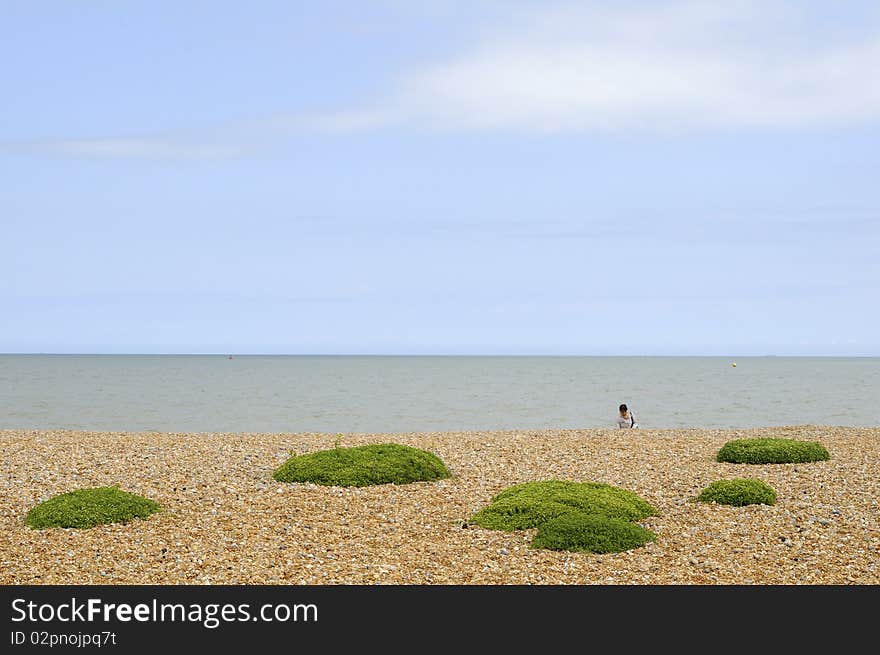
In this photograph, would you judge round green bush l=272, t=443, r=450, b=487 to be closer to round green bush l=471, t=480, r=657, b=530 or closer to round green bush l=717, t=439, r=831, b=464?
→ round green bush l=471, t=480, r=657, b=530

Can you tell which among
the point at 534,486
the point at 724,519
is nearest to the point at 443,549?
the point at 534,486

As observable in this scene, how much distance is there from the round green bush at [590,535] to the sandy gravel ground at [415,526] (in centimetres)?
21

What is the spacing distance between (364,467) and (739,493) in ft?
20.6

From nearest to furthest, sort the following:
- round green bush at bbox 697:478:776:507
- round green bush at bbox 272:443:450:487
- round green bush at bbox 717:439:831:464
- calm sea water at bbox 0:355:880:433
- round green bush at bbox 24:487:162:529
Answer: round green bush at bbox 24:487:162:529
round green bush at bbox 697:478:776:507
round green bush at bbox 272:443:450:487
round green bush at bbox 717:439:831:464
calm sea water at bbox 0:355:880:433

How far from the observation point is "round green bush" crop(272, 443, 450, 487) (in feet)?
48.6

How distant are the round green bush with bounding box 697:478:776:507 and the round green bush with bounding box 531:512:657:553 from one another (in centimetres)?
230

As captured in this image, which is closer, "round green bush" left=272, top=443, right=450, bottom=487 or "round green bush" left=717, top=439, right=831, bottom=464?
"round green bush" left=272, top=443, right=450, bottom=487

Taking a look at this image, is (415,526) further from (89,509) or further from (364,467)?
(89,509)

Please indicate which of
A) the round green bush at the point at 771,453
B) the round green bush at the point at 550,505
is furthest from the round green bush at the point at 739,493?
the round green bush at the point at 771,453

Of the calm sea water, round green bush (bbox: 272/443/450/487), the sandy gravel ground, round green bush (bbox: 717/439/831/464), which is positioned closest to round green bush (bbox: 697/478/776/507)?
the sandy gravel ground

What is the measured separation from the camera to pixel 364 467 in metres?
15.2

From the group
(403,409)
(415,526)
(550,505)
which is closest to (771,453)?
(550,505)

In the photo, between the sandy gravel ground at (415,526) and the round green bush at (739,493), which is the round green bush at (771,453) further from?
the round green bush at (739,493)
